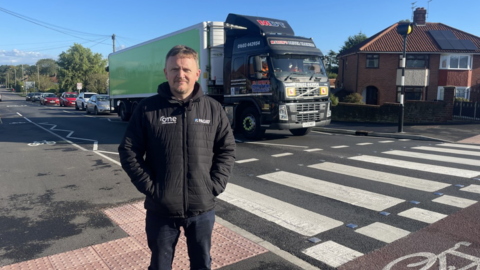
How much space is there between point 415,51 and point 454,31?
6.34 metres

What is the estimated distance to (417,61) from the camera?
98.6ft

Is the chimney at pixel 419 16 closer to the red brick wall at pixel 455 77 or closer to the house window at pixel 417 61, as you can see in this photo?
the house window at pixel 417 61

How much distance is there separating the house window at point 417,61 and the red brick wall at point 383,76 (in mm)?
1025

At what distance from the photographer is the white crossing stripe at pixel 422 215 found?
4914 mm

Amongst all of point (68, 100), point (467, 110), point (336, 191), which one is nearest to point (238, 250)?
point (336, 191)

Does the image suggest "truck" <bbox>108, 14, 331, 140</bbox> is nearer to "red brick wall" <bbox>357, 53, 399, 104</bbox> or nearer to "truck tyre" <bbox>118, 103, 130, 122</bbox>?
"truck tyre" <bbox>118, 103, 130, 122</bbox>

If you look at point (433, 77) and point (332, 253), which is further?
point (433, 77)

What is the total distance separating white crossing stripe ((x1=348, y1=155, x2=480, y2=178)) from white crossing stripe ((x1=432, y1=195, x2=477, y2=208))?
68.2 inches

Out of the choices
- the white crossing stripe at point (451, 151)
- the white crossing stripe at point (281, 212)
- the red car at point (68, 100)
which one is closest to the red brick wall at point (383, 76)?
the white crossing stripe at point (451, 151)

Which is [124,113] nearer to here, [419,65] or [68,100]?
[68,100]

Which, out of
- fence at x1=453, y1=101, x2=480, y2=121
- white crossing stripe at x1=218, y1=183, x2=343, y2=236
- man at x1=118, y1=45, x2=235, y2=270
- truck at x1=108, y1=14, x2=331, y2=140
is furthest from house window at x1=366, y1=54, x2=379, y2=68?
man at x1=118, y1=45, x2=235, y2=270

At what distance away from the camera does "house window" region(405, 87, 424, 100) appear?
3038cm

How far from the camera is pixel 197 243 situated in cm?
264

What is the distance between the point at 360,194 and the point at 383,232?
1603 mm
